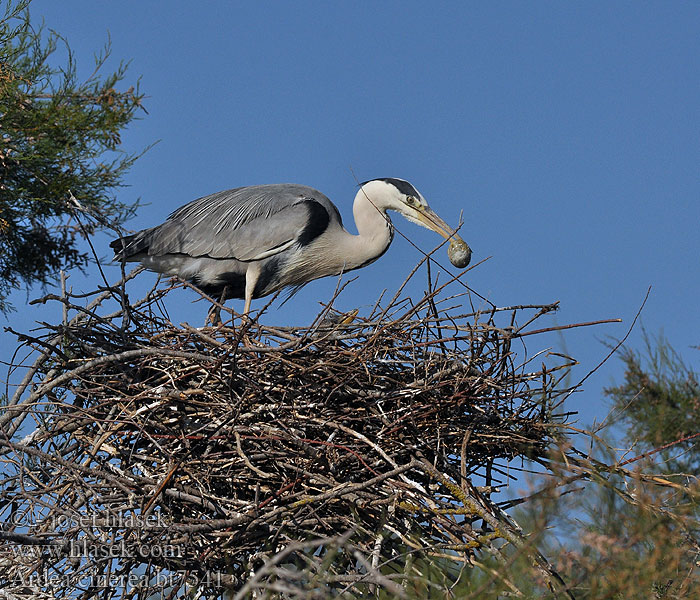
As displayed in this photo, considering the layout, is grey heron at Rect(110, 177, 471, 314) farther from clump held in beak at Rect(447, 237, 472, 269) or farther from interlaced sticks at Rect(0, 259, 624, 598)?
interlaced sticks at Rect(0, 259, 624, 598)

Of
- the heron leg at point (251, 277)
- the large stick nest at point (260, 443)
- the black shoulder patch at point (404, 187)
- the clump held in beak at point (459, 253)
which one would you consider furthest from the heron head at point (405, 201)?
the large stick nest at point (260, 443)

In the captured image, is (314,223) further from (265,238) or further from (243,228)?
(243,228)

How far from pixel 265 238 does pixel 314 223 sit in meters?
0.34

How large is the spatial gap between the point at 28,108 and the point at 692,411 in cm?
535

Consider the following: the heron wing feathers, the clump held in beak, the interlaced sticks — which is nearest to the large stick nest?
the interlaced sticks

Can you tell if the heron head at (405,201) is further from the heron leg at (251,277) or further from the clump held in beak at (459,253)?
the heron leg at (251,277)

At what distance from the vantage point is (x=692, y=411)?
6.75 m

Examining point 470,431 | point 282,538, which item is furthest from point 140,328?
point 470,431

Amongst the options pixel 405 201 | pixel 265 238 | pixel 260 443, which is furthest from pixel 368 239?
pixel 260 443

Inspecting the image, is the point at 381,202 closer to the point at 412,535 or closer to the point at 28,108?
the point at 28,108

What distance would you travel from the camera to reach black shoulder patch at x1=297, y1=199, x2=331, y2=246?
5.67 metres

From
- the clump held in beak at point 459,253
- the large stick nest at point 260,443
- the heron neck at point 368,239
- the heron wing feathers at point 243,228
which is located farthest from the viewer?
the heron neck at point 368,239

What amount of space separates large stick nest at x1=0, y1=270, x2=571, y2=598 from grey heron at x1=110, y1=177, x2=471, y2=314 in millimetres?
1847

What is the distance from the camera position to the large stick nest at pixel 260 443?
3109 mm
